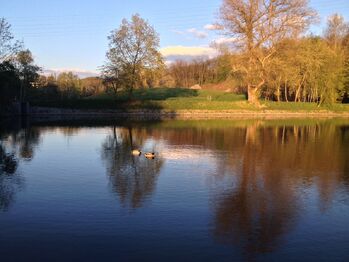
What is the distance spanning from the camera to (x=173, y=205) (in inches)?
464

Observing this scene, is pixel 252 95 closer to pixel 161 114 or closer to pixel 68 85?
pixel 161 114

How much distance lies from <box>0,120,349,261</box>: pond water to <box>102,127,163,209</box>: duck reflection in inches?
1.7

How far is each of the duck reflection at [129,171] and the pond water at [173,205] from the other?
4 centimetres

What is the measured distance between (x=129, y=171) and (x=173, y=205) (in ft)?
17.1

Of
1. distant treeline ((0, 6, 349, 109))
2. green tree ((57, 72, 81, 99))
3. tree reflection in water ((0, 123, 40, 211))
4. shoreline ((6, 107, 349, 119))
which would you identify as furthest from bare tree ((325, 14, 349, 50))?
tree reflection in water ((0, 123, 40, 211))

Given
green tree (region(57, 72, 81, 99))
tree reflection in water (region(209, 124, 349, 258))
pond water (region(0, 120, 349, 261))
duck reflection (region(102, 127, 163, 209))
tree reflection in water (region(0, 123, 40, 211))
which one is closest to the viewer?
pond water (region(0, 120, 349, 261))

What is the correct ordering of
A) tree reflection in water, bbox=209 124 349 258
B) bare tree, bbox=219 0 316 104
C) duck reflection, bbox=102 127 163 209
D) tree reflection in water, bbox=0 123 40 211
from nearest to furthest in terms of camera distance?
tree reflection in water, bbox=209 124 349 258
duck reflection, bbox=102 127 163 209
tree reflection in water, bbox=0 123 40 211
bare tree, bbox=219 0 316 104

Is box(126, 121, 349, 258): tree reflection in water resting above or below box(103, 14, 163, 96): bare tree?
below

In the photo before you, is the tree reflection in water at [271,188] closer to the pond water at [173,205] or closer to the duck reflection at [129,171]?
the pond water at [173,205]

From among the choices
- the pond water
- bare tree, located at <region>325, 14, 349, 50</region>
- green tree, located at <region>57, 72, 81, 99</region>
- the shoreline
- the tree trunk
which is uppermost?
bare tree, located at <region>325, 14, 349, 50</region>

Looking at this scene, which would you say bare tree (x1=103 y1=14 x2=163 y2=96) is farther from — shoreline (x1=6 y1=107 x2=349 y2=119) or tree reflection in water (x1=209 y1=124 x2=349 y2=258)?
tree reflection in water (x1=209 y1=124 x2=349 y2=258)

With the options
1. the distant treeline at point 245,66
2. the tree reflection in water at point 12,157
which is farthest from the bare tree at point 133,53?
the tree reflection in water at point 12,157

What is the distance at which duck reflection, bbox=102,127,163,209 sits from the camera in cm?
1289

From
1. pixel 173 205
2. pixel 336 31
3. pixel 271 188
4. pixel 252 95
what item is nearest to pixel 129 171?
Answer: pixel 173 205
